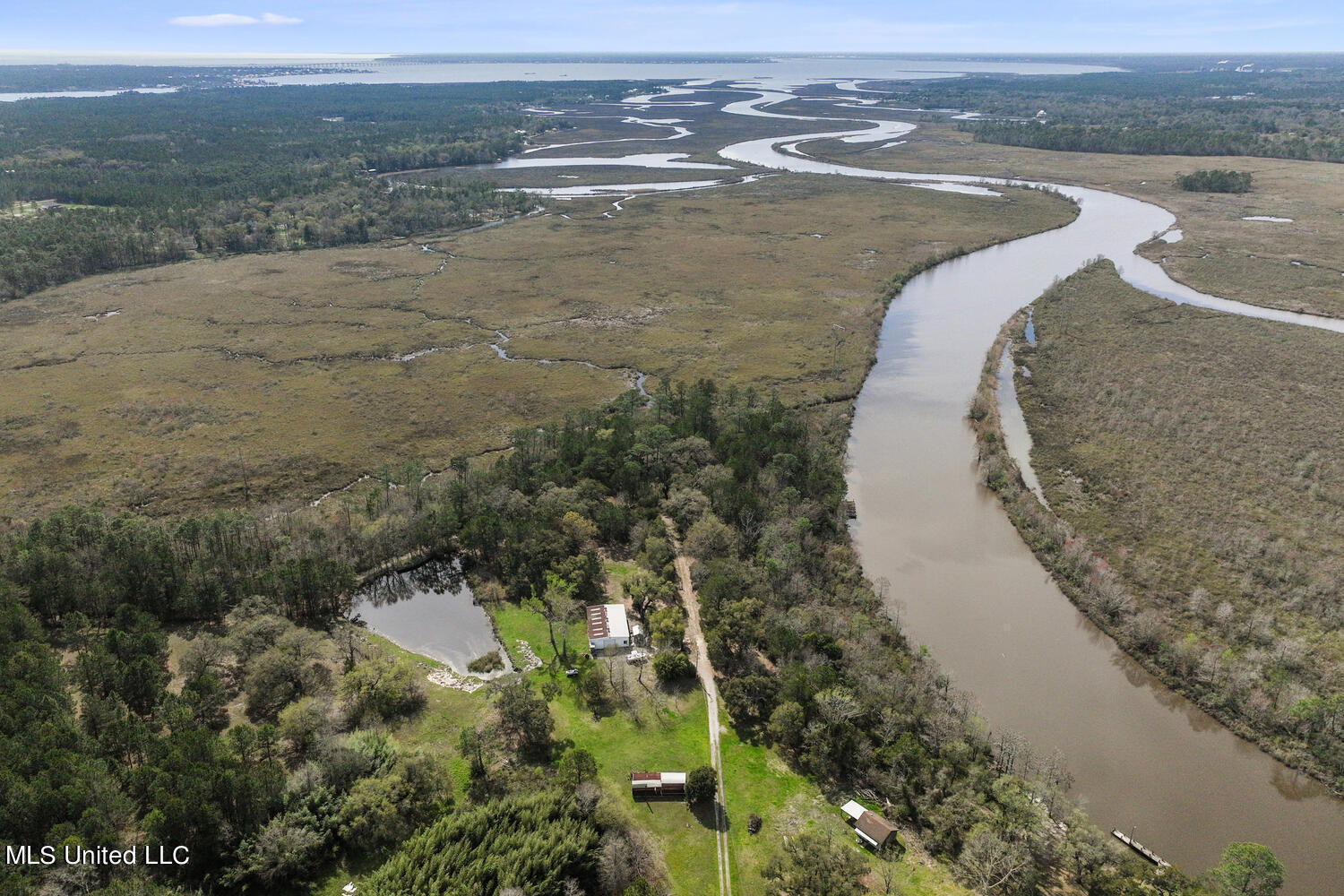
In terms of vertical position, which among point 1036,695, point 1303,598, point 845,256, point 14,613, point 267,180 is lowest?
point 1036,695

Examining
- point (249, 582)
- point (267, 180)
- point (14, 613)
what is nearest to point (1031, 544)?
point (249, 582)

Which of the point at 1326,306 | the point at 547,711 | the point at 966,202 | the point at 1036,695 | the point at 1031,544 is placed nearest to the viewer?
the point at 547,711

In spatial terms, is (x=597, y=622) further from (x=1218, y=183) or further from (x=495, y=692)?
(x=1218, y=183)

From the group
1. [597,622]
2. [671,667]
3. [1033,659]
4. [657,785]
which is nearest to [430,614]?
[597,622]

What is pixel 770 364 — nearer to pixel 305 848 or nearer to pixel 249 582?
pixel 249 582

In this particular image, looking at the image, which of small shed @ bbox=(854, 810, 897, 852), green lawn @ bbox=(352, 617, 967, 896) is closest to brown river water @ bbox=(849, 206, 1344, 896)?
small shed @ bbox=(854, 810, 897, 852)

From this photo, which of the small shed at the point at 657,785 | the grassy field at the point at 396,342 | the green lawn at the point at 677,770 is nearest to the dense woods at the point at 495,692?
the green lawn at the point at 677,770
